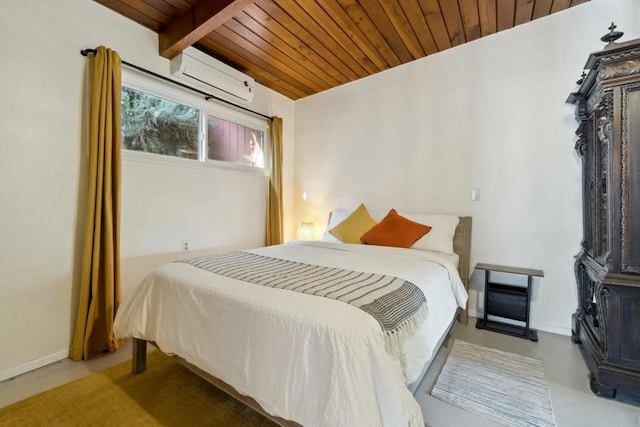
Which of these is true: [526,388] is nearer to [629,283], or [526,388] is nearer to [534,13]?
[629,283]

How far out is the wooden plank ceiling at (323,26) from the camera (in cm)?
216

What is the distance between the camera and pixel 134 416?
4.69 feet

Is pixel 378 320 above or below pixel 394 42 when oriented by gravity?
below

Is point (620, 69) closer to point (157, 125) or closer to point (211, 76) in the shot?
point (211, 76)

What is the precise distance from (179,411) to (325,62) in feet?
10.4

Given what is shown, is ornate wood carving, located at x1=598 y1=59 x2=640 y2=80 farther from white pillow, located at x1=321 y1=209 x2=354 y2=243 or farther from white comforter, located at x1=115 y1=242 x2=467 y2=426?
white pillow, located at x1=321 y1=209 x2=354 y2=243

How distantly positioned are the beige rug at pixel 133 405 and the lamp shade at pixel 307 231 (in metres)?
2.14

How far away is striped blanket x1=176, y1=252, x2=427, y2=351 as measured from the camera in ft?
3.71

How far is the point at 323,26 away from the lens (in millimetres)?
2428

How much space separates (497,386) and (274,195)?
9.30 feet

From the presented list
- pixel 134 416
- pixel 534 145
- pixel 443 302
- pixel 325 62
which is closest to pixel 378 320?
pixel 443 302

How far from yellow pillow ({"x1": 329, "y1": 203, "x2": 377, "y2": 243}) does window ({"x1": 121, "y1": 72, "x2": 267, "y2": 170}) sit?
1.36 m

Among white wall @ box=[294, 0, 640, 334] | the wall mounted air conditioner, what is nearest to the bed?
white wall @ box=[294, 0, 640, 334]

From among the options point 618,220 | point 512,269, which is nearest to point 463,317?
point 512,269
